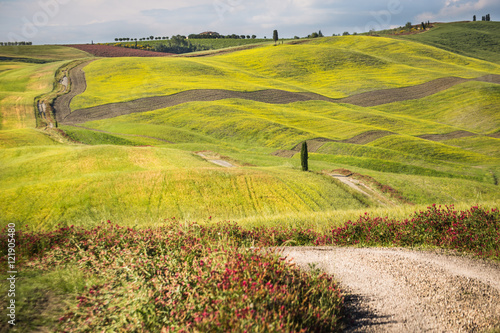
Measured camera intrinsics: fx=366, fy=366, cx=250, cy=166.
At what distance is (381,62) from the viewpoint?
122m

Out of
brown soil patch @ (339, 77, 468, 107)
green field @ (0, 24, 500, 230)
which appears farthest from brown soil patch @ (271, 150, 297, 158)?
brown soil patch @ (339, 77, 468, 107)

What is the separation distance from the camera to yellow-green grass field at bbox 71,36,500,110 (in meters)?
95.5

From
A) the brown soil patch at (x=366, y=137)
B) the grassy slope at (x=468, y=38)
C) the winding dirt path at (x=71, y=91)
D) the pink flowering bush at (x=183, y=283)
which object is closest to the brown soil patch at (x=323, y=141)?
the brown soil patch at (x=366, y=137)

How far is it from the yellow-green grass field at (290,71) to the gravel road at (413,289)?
3287 inches

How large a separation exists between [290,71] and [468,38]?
101m

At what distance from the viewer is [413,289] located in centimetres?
886

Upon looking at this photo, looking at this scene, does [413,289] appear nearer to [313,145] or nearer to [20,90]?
[313,145]

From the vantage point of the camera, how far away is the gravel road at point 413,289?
7.60 metres

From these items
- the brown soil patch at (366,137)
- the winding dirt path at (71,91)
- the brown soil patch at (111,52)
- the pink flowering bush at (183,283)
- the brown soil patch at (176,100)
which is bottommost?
the brown soil patch at (366,137)

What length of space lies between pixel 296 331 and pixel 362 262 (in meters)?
4.67

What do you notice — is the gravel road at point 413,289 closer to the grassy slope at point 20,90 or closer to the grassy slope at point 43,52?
the grassy slope at point 20,90

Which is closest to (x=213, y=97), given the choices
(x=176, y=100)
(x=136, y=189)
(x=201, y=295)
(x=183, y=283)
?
(x=176, y=100)

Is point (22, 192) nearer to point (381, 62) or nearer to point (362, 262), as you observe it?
point (362, 262)

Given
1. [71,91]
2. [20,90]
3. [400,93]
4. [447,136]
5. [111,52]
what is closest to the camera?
[447,136]
